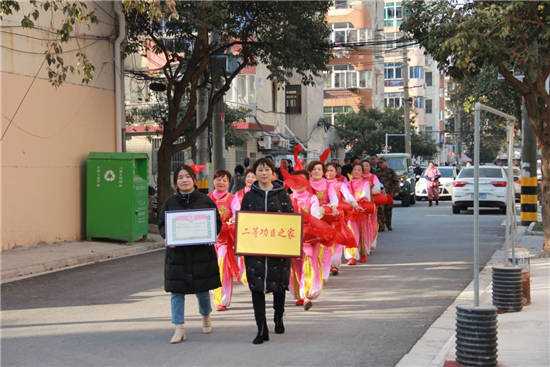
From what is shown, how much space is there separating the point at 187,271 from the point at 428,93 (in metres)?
75.7

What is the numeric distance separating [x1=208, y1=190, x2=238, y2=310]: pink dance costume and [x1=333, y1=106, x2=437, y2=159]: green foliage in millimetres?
40071

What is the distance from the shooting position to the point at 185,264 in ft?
21.4

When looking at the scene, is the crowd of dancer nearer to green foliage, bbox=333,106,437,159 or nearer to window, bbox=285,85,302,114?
window, bbox=285,85,302,114

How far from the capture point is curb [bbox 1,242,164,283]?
11.2 m

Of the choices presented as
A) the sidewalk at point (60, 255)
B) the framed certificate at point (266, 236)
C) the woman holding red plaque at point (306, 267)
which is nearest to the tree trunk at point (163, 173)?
the sidewalk at point (60, 255)

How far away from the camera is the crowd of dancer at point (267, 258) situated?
6.55 metres

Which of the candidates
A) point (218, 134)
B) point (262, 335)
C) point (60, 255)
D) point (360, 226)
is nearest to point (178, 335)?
point (262, 335)

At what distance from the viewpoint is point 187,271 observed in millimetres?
6504

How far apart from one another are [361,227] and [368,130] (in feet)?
129

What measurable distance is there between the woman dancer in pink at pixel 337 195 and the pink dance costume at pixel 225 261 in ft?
6.91

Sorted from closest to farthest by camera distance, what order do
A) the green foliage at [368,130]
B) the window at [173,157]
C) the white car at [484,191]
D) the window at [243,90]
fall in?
the white car at [484,191] → the window at [173,157] → the window at [243,90] → the green foliage at [368,130]

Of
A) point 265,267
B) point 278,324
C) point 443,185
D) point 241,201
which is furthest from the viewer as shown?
point 443,185

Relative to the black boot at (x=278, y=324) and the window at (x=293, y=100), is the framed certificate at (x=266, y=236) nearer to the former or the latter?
the black boot at (x=278, y=324)

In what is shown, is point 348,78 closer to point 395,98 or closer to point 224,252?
point 395,98
